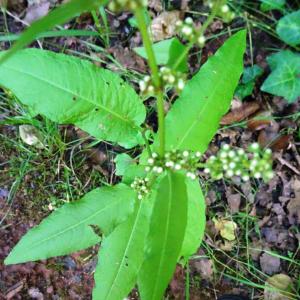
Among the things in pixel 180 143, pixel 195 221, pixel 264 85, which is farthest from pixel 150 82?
pixel 264 85

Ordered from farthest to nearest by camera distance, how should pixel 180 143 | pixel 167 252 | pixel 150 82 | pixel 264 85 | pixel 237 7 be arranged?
pixel 237 7, pixel 264 85, pixel 180 143, pixel 167 252, pixel 150 82

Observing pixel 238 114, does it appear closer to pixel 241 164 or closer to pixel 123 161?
pixel 123 161

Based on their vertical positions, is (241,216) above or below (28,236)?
below

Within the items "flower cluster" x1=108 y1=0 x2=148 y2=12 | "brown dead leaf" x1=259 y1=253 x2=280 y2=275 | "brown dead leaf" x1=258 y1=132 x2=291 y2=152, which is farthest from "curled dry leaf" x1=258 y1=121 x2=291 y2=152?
"flower cluster" x1=108 y1=0 x2=148 y2=12

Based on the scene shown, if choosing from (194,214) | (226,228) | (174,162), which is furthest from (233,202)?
(174,162)

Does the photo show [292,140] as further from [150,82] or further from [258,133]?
[150,82]
